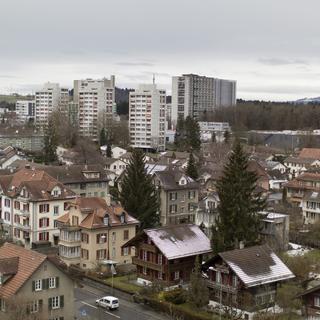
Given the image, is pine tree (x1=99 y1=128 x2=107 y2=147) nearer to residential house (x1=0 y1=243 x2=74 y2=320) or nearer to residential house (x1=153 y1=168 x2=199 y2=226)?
residential house (x1=153 y1=168 x2=199 y2=226)

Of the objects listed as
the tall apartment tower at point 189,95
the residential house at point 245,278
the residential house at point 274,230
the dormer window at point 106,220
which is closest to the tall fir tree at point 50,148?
the dormer window at point 106,220

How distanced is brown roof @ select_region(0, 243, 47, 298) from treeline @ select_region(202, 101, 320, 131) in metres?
128

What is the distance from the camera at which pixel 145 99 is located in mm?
140375

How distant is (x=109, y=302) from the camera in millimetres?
37438

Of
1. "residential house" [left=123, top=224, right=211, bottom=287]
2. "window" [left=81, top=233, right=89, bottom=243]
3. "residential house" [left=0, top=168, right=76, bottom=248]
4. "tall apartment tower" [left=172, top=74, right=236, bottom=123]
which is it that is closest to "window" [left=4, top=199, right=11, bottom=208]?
"residential house" [left=0, top=168, right=76, bottom=248]

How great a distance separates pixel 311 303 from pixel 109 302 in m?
11.9

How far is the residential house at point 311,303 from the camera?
112 feet

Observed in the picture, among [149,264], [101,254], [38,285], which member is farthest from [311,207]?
[38,285]

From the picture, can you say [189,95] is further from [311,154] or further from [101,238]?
[101,238]

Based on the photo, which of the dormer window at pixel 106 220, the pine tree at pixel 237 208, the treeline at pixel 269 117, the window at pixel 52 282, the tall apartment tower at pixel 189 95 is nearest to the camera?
the window at pixel 52 282

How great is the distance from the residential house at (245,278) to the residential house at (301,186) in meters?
34.0

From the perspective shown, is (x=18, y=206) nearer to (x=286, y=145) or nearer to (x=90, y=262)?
(x=90, y=262)

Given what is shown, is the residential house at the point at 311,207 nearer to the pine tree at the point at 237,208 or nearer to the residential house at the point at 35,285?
the pine tree at the point at 237,208

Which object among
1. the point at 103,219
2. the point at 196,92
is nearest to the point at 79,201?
the point at 103,219
